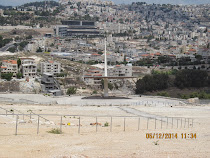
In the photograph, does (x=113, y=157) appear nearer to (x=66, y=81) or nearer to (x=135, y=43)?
(x=66, y=81)

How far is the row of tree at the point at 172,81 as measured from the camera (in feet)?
257

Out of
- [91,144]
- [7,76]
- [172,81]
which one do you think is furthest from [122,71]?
[91,144]

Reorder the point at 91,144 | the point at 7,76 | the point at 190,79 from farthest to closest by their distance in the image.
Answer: the point at 190,79 → the point at 7,76 → the point at 91,144

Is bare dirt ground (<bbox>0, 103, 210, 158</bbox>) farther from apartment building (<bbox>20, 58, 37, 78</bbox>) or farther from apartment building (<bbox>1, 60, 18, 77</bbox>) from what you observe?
apartment building (<bbox>1, 60, 18, 77</bbox>)

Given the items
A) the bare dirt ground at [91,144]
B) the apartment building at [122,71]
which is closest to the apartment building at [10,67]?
the apartment building at [122,71]

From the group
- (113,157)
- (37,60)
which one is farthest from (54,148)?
(37,60)

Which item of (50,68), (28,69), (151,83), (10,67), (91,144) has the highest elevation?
(91,144)

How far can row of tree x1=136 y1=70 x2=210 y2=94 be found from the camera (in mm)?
78312

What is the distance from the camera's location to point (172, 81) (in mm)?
85688

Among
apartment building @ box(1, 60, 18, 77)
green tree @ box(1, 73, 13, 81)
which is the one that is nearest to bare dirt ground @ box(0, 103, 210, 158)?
green tree @ box(1, 73, 13, 81)

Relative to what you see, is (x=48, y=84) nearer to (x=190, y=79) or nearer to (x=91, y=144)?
(x=190, y=79)

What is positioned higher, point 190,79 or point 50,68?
point 50,68

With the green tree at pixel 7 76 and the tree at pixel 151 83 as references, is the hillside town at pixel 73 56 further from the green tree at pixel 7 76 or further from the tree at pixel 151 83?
the tree at pixel 151 83

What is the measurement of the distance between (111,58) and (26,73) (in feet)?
139
